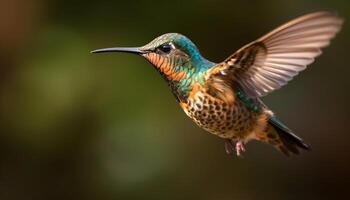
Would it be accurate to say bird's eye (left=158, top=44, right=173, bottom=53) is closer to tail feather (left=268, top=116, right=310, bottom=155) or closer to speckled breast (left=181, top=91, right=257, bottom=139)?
speckled breast (left=181, top=91, right=257, bottom=139)

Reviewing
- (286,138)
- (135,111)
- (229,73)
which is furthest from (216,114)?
(135,111)

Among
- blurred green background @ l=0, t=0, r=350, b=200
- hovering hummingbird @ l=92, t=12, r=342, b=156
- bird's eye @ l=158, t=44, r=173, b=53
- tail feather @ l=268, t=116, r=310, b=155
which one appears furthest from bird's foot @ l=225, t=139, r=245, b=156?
blurred green background @ l=0, t=0, r=350, b=200

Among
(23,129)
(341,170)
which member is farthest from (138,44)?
(341,170)

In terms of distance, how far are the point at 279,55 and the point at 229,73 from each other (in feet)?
0.38

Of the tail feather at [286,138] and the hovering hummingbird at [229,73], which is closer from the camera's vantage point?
the hovering hummingbird at [229,73]

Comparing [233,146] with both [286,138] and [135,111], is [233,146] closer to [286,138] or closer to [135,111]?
[286,138]

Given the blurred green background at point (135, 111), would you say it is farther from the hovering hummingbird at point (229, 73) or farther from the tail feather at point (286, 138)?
the hovering hummingbird at point (229, 73)

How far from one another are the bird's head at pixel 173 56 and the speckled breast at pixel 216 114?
0.06 metres

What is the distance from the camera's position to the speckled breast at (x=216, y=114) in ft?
4.81

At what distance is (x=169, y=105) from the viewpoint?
143 inches

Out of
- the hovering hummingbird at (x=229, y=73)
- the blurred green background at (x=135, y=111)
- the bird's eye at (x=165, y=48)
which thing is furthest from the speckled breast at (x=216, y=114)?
the blurred green background at (x=135, y=111)

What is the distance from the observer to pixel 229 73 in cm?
144

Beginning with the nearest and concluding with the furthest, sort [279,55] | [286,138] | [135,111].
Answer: [279,55]
[286,138]
[135,111]

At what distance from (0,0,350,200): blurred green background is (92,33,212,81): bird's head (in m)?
2.04
